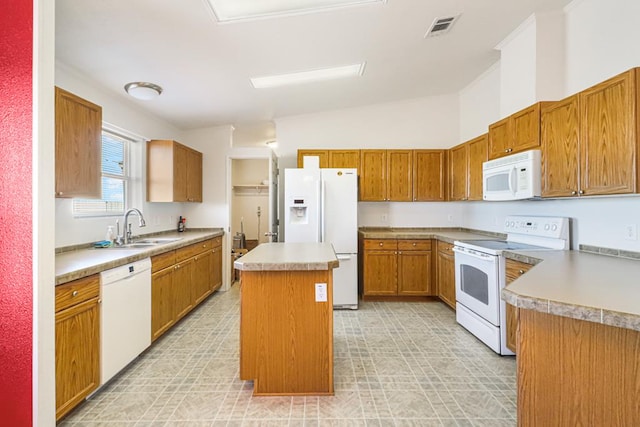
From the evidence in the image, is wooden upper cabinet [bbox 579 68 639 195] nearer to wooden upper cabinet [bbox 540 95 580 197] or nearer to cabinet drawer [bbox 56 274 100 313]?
wooden upper cabinet [bbox 540 95 580 197]

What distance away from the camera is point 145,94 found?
2832 millimetres

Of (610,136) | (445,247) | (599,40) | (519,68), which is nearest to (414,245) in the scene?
(445,247)

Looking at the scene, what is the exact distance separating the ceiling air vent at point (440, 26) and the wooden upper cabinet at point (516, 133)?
994mm

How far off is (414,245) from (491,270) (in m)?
1.40

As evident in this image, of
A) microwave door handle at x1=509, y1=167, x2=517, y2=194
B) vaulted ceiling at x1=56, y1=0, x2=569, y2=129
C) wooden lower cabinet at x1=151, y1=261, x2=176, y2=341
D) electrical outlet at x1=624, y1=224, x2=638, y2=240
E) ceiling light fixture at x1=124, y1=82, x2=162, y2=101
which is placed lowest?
wooden lower cabinet at x1=151, y1=261, x2=176, y2=341

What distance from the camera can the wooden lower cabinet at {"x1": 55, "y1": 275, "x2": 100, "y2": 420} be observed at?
1.68 meters

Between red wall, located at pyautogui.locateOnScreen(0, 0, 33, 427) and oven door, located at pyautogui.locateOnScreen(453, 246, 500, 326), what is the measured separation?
3.14 metres

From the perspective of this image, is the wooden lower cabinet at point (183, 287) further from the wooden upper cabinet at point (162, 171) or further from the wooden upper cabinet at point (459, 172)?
the wooden upper cabinet at point (459, 172)

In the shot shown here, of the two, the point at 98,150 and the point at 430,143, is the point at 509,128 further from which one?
the point at 98,150

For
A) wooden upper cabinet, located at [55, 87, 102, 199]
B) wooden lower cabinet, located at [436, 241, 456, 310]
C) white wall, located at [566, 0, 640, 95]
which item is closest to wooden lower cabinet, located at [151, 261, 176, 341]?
wooden upper cabinet, located at [55, 87, 102, 199]

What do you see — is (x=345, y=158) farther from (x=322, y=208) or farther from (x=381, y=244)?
(x=381, y=244)

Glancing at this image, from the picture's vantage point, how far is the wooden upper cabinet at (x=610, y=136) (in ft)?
5.71

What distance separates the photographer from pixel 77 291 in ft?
5.89

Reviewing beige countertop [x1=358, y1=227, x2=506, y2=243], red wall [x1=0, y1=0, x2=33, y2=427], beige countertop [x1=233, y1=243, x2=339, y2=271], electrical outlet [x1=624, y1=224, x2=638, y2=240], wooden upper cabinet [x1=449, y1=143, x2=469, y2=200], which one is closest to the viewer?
red wall [x1=0, y1=0, x2=33, y2=427]
